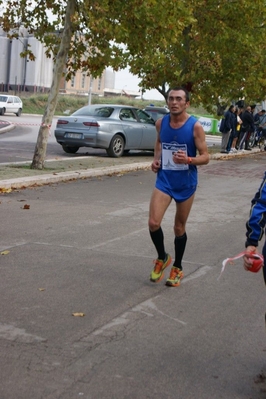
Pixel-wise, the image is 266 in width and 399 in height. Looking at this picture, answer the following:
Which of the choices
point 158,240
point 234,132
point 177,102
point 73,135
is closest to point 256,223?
point 177,102

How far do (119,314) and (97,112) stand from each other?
18104 mm

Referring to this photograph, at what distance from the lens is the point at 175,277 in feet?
24.9

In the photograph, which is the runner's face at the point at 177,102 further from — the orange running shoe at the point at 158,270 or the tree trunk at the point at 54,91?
the tree trunk at the point at 54,91

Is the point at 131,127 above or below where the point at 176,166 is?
below

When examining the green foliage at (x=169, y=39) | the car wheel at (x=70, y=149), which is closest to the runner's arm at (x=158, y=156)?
the green foliage at (x=169, y=39)

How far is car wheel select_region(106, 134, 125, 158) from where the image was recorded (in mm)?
23641

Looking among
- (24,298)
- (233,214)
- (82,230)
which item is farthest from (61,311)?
(233,214)

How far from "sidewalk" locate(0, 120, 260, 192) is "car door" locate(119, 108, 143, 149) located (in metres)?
0.54

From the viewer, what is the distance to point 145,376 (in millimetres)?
4941

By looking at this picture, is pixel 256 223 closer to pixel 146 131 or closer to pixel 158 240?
pixel 158 240

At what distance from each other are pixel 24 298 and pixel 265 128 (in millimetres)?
32191

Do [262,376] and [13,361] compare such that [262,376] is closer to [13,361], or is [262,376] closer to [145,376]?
[145,376]

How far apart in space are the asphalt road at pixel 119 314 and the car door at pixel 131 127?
486 inches

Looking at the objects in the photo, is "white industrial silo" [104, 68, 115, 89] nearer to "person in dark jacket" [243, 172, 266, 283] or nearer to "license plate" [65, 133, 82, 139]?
"license plate" [65, 133, 82, 139]
